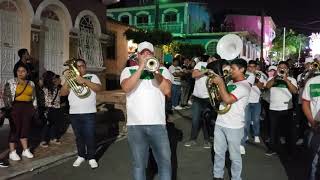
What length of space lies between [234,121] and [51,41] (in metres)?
9.70

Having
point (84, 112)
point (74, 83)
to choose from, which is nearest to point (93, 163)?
point (84, 112)

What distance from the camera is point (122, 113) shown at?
517 inches

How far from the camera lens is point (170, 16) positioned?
138 ft

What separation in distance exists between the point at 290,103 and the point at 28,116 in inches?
197

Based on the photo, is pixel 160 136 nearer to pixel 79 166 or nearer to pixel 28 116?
pixel 79 166

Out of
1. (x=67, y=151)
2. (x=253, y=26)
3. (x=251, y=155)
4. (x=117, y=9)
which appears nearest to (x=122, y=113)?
(x=67, y=151)

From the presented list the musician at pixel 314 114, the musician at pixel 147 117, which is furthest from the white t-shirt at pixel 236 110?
the musician at pixel 147 117

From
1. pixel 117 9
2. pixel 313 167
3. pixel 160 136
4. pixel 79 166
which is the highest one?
pixel 117 9

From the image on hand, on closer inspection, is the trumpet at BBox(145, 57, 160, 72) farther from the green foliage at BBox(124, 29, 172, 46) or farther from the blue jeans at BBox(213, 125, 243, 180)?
the green foliage at BBox(124, 29, 172, 46)

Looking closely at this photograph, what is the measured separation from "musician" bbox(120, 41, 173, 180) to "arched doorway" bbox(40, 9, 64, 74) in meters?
9.37

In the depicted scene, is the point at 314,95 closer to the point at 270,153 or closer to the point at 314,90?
the point at 314,90

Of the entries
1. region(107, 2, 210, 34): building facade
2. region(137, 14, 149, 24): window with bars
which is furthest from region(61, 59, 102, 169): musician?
region(137, 14, 149, 24): window with bars

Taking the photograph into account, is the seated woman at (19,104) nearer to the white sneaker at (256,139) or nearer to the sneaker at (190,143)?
the sneaker at (190,143)

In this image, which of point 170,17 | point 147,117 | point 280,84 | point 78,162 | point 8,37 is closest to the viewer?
point 147,117
